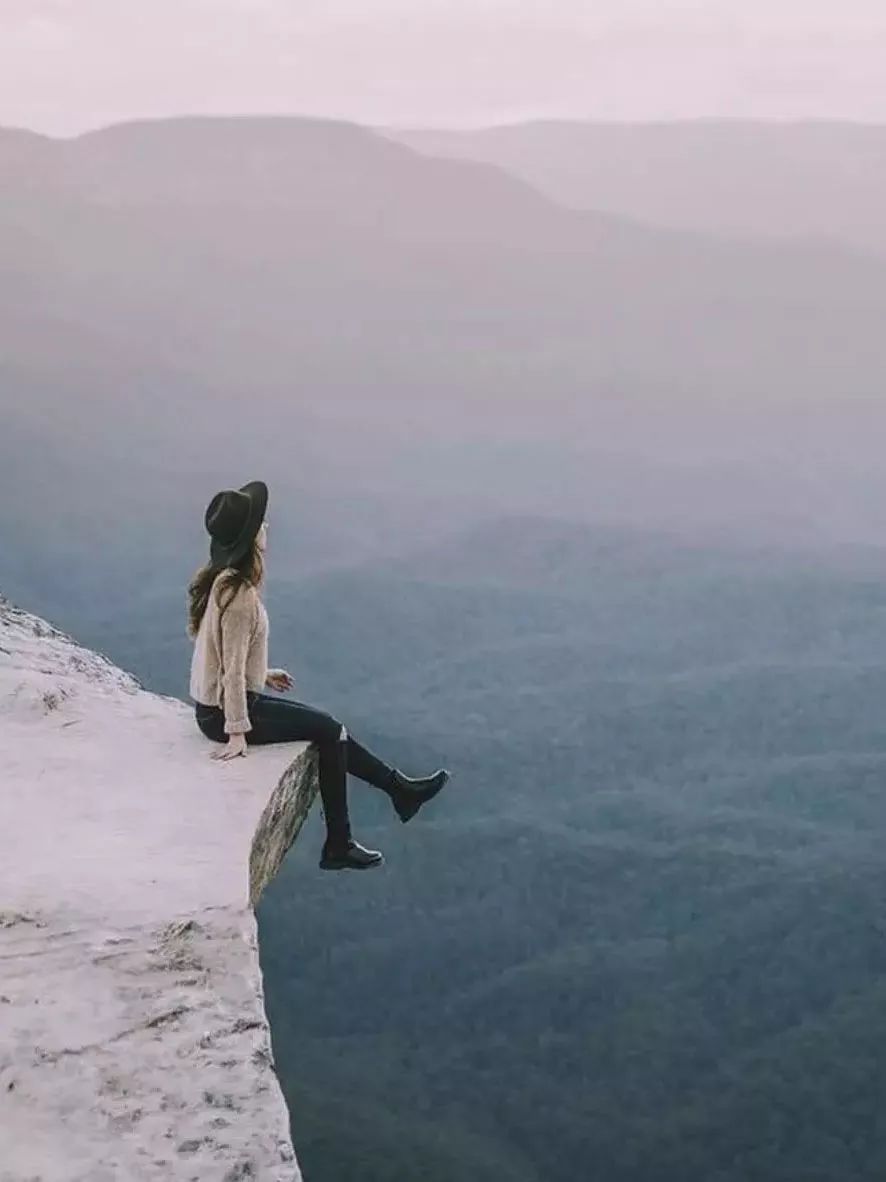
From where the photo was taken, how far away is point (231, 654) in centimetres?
544

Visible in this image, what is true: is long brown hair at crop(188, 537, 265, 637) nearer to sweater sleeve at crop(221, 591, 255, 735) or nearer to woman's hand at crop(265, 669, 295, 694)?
sweater sleeve at crop(221, 591, 255, 735)

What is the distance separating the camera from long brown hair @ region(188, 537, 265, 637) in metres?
5.41

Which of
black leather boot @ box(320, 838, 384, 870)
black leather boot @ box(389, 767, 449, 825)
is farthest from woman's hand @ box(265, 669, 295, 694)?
black leather boot @ box(320, 838, 384, 870)

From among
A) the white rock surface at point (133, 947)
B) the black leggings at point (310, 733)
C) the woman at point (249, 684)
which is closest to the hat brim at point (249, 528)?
the woman at point (249, 684)

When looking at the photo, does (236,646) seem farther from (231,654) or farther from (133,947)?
(133,947)

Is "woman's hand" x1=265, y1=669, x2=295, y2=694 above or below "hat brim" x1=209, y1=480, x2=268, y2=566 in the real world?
below

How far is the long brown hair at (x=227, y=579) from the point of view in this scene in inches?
213

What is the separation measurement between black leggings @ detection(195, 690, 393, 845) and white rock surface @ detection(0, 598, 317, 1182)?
89mm

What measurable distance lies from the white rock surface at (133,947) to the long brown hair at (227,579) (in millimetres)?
621

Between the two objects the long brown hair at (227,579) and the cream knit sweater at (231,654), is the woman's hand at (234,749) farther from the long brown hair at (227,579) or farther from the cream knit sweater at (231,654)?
the long brown hair at (227,579)

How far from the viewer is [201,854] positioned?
4.66 m

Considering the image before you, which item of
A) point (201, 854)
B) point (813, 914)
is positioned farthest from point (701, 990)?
point (201, 854)

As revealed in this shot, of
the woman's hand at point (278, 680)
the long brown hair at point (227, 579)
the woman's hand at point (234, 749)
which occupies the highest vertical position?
the long brown hair at point (227, 579)

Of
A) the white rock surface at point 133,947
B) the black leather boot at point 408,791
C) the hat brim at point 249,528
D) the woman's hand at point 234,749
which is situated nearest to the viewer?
the white rock surface at point 133,947
